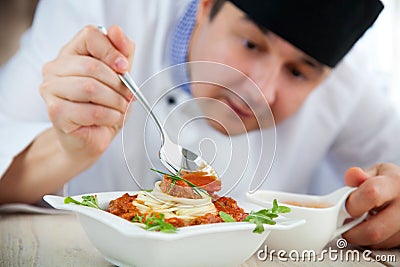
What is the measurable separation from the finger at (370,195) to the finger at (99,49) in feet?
1.14

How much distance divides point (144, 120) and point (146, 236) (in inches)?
7.5

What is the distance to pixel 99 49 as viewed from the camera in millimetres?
774

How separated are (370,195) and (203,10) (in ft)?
1.77

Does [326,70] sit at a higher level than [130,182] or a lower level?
higher

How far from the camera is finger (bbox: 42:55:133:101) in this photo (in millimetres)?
764

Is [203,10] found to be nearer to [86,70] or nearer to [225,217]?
[86,70]

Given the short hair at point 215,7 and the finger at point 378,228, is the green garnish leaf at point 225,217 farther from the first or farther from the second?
the short hair at point 215,7

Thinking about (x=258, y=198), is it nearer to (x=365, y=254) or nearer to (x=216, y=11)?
(x=365, y=254)

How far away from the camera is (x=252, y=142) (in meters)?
0.63

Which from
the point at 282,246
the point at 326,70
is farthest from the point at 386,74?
the point at 282,246

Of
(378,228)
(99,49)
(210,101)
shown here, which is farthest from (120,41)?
(378,228)

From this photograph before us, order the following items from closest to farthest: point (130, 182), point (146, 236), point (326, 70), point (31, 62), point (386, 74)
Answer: point (146, 236) < point (326, 70) < point (31, 62) < point (130, 182) < point (386, 74)

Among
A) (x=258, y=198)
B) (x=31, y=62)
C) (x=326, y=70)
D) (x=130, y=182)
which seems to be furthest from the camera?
(x=130, y=182)

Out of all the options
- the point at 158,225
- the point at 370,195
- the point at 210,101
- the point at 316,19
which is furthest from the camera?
the point at 316,19
